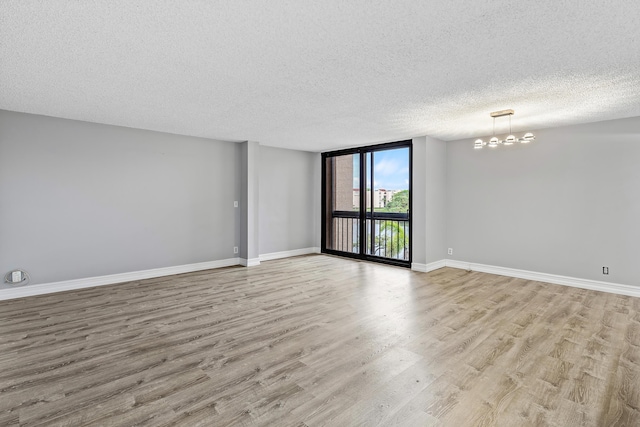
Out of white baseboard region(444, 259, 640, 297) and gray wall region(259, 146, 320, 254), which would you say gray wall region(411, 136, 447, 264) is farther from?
gray wall region(259, 146, 320, 254)

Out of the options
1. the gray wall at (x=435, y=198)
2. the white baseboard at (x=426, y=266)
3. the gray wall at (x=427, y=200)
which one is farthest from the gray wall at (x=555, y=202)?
the white baseboard at (x=426, y=266)

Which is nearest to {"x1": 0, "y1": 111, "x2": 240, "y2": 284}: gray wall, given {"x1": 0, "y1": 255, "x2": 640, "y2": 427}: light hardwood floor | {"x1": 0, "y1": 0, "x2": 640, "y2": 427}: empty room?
{"x1": 0, "y1": 0, "x2": 640, "y2": 427}: empty room

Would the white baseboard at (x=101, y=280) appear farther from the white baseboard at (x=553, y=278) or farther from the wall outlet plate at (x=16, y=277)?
the white baseboard at (x=553, y=278)

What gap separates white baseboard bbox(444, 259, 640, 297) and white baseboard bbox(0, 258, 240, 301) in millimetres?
4607

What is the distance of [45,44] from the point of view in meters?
2.34

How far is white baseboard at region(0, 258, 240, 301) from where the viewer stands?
4.12m

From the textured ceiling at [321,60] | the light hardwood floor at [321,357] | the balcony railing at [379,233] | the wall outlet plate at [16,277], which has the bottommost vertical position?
the light hardwood floor at [321,357]

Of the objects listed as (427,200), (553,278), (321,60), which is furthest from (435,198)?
(321,60)

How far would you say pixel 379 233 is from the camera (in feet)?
21.8

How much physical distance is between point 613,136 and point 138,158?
707 cm

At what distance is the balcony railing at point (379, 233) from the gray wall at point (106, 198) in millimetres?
2622

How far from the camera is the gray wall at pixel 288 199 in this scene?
6.74 meters

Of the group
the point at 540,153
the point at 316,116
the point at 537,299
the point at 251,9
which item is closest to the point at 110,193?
the point at 316,116

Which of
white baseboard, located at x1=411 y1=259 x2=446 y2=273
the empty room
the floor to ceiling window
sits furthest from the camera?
the floor to ceiling window
